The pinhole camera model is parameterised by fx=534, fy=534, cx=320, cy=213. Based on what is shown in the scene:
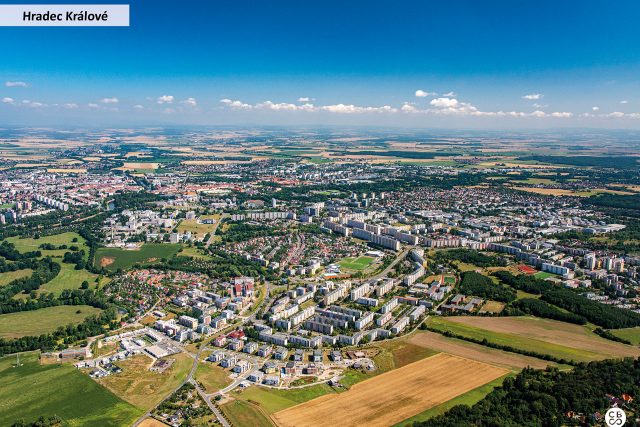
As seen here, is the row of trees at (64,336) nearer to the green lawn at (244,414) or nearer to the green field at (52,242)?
the green lawn at (244,414)

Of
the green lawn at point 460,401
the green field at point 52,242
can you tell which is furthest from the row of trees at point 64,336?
the green lawn at point 460,401

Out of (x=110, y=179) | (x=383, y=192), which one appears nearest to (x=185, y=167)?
(x=110, y=179)

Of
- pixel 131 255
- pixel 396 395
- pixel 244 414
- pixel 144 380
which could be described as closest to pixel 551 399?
pixel 396 395

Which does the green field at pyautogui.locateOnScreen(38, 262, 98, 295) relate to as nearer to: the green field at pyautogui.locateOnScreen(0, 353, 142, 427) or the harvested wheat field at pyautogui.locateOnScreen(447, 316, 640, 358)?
the green field at pyautogui.locateOnScreen(0, 353, 142, 427)

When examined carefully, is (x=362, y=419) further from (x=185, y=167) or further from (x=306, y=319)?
(x=185, y=167)

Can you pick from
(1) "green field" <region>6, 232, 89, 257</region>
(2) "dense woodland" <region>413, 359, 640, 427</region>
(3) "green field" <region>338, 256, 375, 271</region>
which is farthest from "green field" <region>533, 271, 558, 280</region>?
(1) "green field" <region>6, 232, 89, 257</region>

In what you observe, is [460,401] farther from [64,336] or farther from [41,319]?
[41,319]
